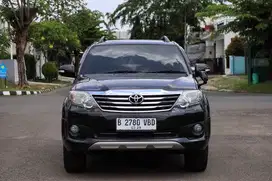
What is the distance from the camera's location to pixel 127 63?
7.62m

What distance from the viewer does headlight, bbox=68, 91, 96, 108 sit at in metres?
6.41

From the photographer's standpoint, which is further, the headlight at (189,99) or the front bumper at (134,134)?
the headlight at (189,99)

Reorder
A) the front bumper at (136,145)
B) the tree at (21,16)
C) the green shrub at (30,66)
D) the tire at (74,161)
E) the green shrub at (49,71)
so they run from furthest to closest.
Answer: the green shrub at (49,71) → the green shrub at (30,66) → the tree at (21,16) → the tire at (74,161) → the front bumper at (136,145)

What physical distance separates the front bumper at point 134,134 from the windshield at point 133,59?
48.2 inches

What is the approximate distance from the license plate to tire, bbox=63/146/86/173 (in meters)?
0.75

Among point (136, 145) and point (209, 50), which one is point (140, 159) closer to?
point (136, 145)

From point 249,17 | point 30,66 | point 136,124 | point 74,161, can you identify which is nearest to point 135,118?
point 136,124

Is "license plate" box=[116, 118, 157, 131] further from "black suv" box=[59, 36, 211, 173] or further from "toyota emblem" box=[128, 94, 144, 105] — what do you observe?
"toyota emblem" box=[128, 94, 144, 105]

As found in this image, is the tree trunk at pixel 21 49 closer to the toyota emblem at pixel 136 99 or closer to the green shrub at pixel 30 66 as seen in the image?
the green shrub at pixel 30 66

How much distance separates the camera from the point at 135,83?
6570mm

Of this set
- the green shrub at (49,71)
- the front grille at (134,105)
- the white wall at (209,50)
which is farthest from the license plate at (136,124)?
the white wall at (209,50)

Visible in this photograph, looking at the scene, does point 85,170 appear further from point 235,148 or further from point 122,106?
point 235,148

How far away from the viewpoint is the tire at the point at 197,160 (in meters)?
Result: 6.77

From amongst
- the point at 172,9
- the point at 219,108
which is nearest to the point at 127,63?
the point at 219,108
